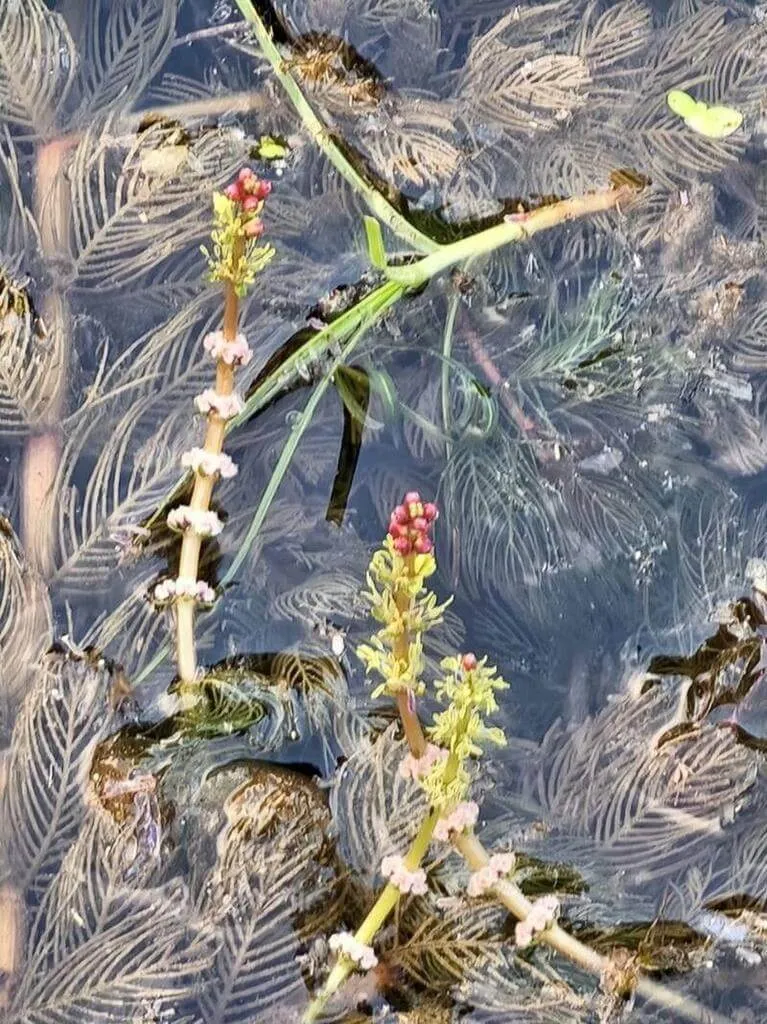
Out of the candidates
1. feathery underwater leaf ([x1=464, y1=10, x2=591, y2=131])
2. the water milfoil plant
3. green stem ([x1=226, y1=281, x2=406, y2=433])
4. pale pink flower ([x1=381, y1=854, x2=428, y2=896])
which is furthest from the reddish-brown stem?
feathery underwater leaf ([x1=464, y1=10, x2=591, y2=131])

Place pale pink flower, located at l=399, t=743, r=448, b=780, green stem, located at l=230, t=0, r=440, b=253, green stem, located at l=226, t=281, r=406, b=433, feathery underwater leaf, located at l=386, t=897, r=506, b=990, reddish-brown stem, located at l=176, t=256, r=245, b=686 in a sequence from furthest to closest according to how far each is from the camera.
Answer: green stem, located at l=230, t=0, r=440, b=253, green stem, located at l=226, t=281, r=406, b=433, reddish-brown stem, located at l=176, t=256, r=245, b=686, feathery underwater leaf, located at l=386, t=897, r=506, b=990, pale pink flower, located at l=399, t=743, r=448, b=780

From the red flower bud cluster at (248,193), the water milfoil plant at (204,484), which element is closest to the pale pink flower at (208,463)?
the water milfoil plant at (204,484)

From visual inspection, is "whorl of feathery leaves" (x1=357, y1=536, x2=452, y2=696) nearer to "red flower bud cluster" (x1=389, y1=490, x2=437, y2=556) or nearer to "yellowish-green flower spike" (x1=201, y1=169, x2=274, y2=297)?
"red flower bud cluster" (x1=389, y1=490, x2=437, y2=556)

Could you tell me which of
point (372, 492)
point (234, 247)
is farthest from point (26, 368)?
point (372, 492)

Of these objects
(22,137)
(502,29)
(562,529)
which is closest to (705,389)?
(562,529)

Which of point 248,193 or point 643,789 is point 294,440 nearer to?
point 248,193
